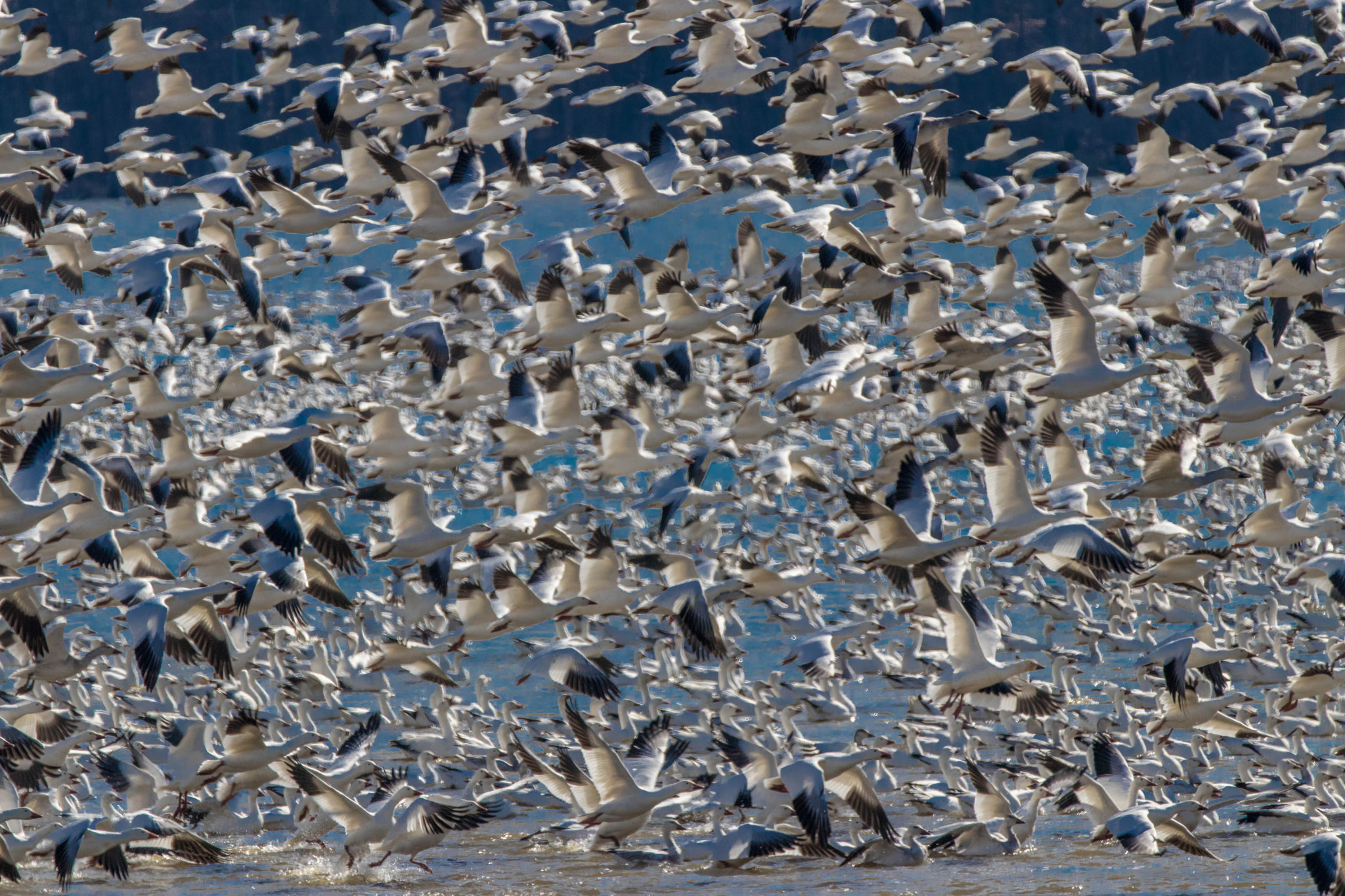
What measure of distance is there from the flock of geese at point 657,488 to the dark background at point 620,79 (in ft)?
86.2

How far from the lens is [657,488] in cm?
1429

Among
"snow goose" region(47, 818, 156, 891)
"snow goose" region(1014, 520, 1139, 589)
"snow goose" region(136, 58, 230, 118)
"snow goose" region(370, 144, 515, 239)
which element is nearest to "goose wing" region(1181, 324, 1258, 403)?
"snow goose" region(1014, 520, 1139, 589)

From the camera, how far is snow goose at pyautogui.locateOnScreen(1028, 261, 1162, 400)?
12102 mm

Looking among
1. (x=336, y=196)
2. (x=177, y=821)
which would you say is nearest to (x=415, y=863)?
(x=177, y=821)

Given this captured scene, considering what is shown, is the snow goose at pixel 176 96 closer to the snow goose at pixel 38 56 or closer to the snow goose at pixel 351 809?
the snow goose at pixel 38 56

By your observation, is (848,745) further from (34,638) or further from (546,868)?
(34,638)

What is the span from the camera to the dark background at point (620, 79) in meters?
46.1

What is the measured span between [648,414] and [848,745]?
4.49 metres

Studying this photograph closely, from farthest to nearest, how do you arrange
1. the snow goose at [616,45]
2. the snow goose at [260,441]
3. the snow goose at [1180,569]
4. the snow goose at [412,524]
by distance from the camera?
the snow goose at [616,45], the snow goose at [412,524], the snow goose at [1180,569], the snow goose at [260,441]

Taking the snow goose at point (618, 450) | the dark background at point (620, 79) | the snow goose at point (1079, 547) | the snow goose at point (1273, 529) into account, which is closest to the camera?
the snow goose at point (1079, 547)

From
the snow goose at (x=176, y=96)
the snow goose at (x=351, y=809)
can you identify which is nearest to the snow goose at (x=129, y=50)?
the snow goose at (x=176, y=96)

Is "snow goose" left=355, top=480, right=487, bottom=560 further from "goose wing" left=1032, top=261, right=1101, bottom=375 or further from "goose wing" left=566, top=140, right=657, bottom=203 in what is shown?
"goose wing" left=1032, top=261, right=1101, bottom=375

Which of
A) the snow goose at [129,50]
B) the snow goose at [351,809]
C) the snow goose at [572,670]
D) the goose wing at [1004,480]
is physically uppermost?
the snow goose at [129,50]

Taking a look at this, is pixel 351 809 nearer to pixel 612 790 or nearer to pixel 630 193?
pixel 612 790
